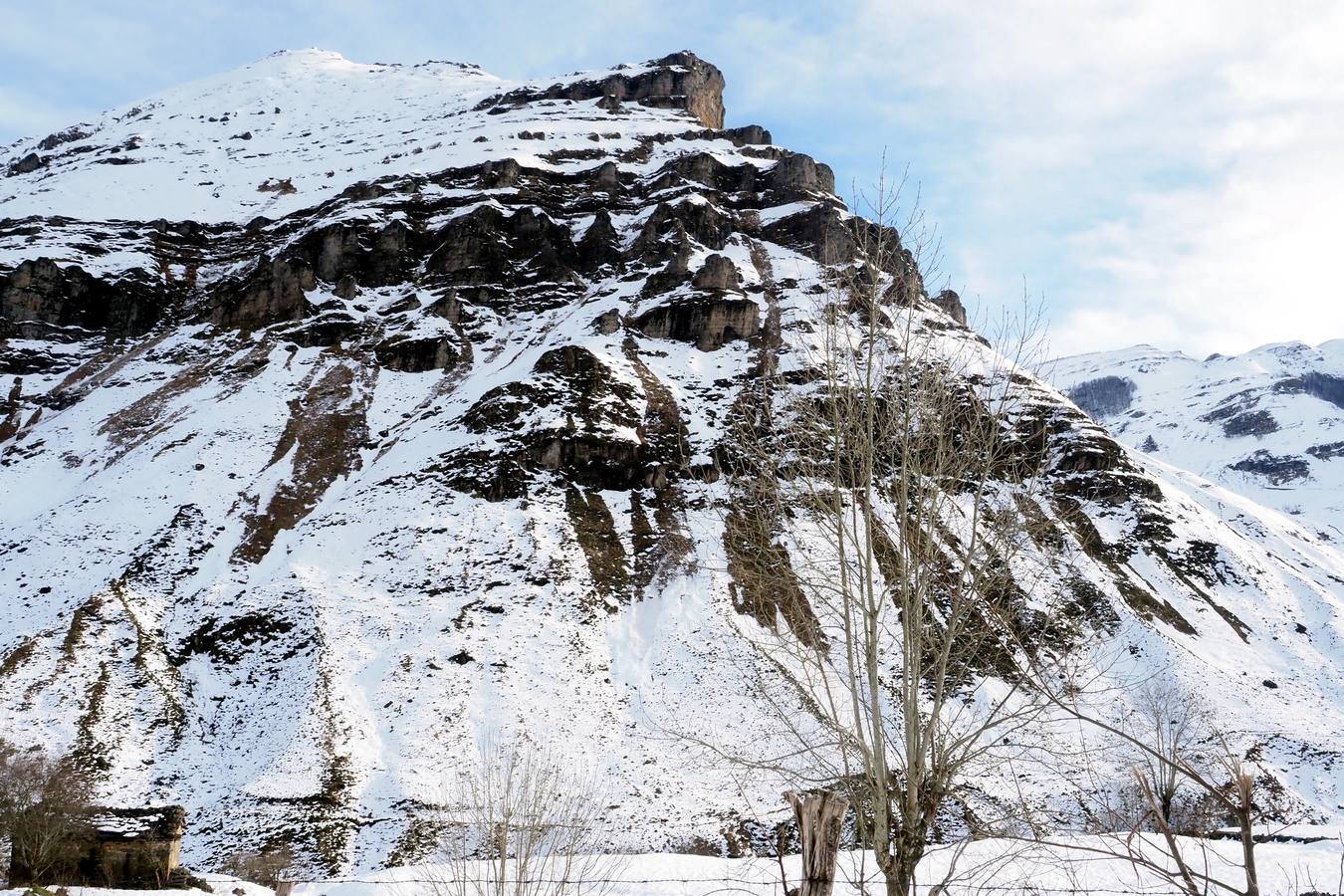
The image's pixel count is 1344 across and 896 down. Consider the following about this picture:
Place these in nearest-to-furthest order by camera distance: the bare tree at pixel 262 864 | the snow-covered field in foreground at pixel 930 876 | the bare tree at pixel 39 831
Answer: the snow-covered field in foreground at pixel 930 876, the bare tree at pixel 39 831, the bare tree at pixel 262 864

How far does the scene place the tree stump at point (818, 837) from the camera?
25.0 ft

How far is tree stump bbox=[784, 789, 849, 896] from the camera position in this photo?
7.62 meters

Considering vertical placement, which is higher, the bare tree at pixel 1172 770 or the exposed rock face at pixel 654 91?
the exposed rock face at pixel 654 91

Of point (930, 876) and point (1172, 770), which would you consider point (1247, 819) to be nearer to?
point (930, 876)

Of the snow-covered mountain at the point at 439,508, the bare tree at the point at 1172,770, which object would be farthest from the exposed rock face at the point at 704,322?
the bare tree at the point at 1172,770

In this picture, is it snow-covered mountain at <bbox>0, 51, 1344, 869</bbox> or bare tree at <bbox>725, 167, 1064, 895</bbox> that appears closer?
bare tree at <bbox>725, 167, 1064, 895</bbox>

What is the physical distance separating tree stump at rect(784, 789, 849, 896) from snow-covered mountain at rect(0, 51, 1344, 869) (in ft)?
7.42

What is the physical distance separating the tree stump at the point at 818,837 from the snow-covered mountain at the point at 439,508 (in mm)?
2260

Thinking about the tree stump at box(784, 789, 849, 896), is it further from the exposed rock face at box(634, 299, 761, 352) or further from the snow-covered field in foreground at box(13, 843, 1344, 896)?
the exposed rock face at box(634, 299, 761, 352)

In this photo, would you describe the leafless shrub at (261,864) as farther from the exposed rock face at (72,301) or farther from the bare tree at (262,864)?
the exposed rock face at (72,301)

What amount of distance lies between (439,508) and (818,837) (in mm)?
51657

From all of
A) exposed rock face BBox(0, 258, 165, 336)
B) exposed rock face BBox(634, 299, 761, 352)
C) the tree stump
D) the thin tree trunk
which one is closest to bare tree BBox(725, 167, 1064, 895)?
the tree stump

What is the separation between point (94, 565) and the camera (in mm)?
48469

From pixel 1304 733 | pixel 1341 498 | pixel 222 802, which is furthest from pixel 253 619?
pixel 1341 498
